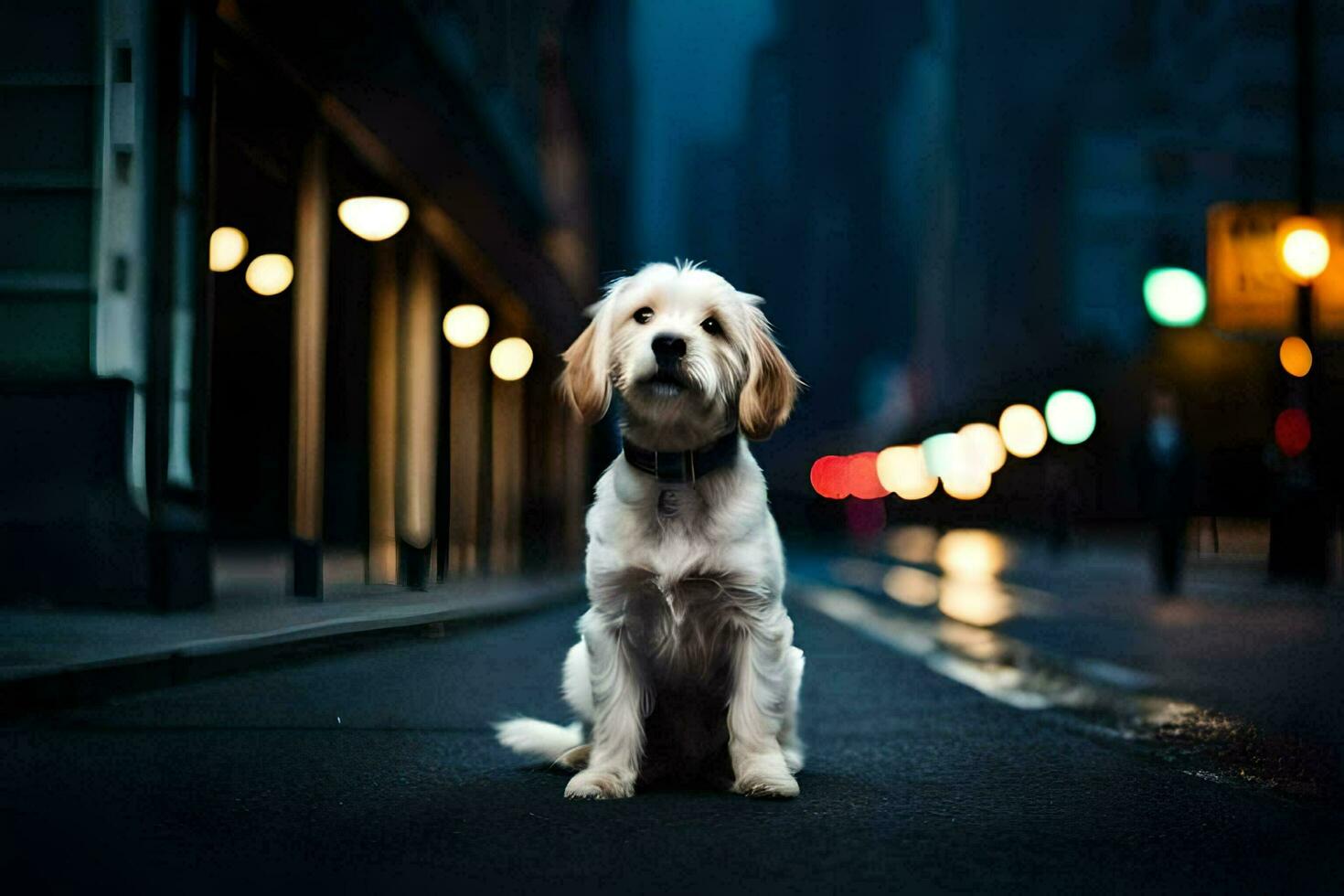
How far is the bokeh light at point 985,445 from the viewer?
75312mm

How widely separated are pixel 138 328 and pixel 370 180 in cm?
791

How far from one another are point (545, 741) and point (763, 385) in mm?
1431

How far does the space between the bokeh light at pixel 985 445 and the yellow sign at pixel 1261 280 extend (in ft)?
184

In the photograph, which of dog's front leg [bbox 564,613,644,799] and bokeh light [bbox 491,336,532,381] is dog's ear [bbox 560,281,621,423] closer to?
dog's front leg [bbox 564,613,644,799]

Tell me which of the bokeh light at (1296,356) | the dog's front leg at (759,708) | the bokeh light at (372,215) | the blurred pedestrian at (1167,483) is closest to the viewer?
the dog's front leg at (759,708)

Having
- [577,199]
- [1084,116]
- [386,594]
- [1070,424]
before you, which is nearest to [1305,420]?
[386,594]

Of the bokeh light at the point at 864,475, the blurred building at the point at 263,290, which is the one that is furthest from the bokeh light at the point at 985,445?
the blurred building at the point at 263,290

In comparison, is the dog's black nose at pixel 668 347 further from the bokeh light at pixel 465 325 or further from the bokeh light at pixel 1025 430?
the bokeh light at pixel 1025 430

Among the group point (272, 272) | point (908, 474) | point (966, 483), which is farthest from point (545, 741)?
point (908, 474)

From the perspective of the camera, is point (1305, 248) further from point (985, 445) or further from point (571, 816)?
point (985, 445)

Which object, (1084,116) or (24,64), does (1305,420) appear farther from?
(1084,116)

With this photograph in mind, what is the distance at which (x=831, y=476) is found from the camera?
15350 cm

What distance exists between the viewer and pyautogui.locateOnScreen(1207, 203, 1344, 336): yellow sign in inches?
707

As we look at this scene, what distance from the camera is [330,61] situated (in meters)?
14.1
